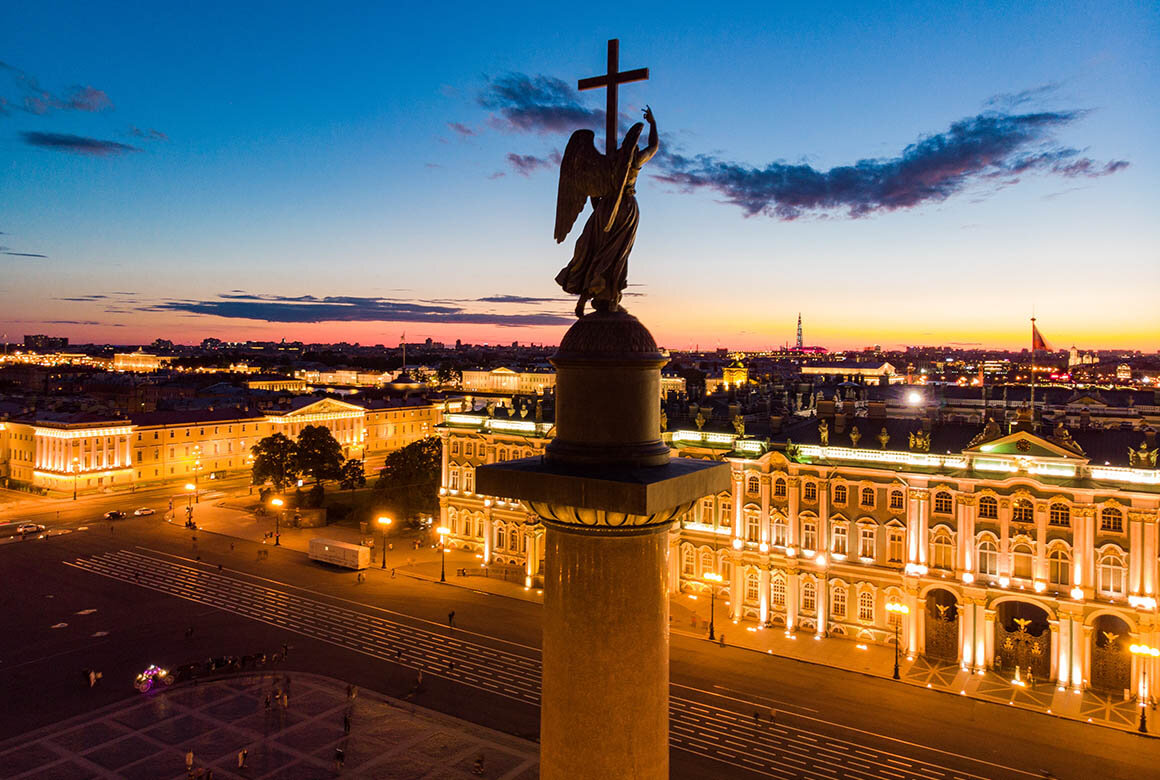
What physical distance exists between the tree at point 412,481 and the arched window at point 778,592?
43507 millimetres

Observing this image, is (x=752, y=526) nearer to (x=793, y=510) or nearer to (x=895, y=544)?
(x=793, y=510)

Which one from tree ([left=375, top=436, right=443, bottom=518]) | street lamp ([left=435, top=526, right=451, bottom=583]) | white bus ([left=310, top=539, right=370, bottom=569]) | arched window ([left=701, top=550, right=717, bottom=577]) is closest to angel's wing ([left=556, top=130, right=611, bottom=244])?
arched window ([left=701, top=550, right=717, bottom=577])

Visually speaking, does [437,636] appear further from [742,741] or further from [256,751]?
[742,741]

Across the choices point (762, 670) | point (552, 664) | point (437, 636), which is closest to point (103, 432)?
point (437, 636)

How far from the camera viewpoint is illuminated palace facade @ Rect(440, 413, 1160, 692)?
46156mm

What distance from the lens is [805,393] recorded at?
407 ft

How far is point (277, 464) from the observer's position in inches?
3772

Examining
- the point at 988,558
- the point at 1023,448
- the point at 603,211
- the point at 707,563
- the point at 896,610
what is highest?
the point at 603,211

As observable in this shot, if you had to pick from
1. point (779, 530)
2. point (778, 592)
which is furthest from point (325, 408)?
point (778, 592)

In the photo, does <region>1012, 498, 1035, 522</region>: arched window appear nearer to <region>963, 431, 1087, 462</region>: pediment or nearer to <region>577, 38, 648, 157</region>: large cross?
<region>963, 431, 1087, 462</region>: pediment

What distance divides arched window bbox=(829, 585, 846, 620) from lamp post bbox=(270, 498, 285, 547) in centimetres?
5558

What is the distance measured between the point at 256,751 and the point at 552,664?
32.9 m

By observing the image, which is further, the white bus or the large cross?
the white bus

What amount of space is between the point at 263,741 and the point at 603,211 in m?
36.7
